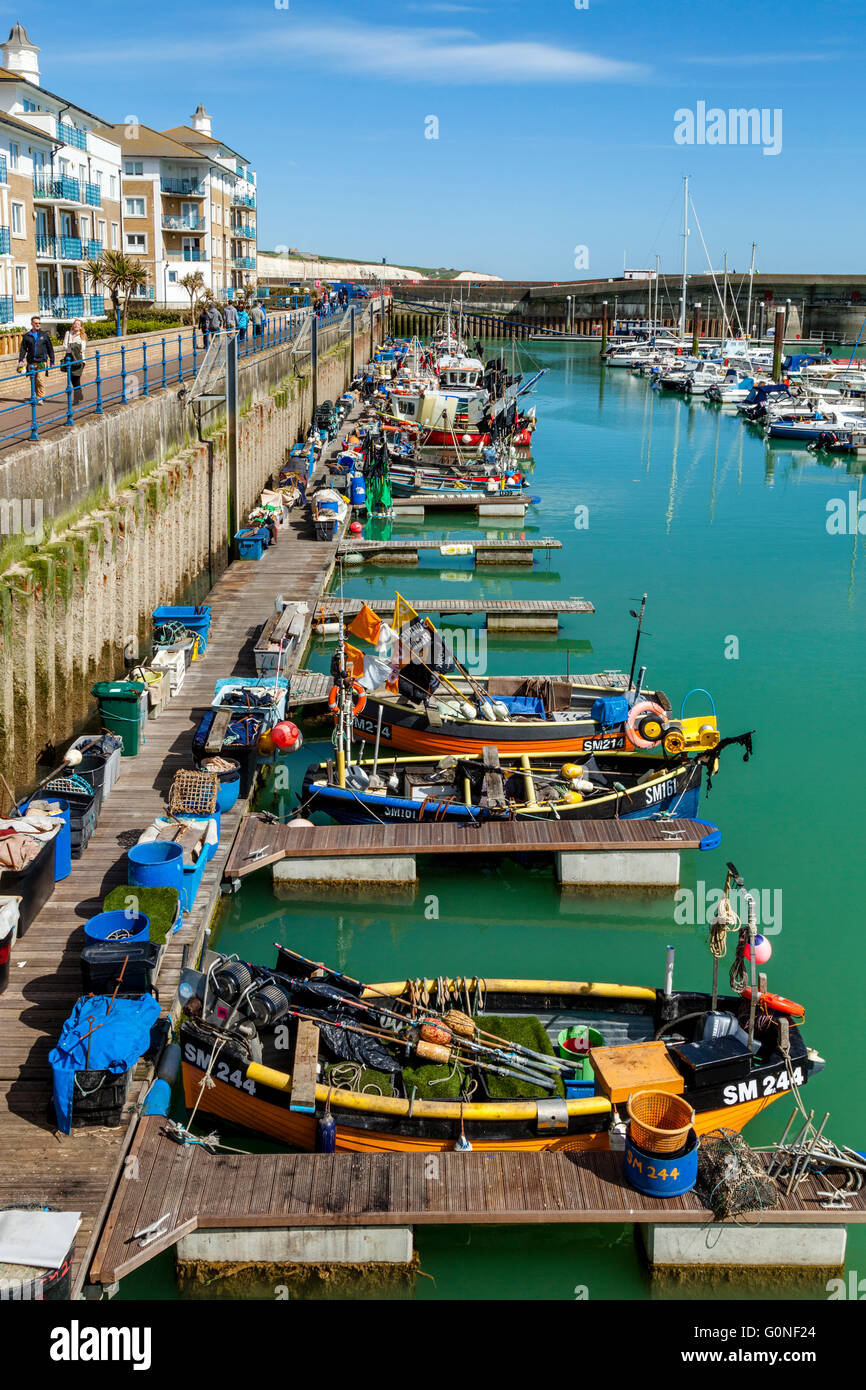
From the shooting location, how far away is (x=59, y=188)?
46875 mm

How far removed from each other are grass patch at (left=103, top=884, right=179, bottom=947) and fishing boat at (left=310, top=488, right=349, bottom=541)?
19785 mm

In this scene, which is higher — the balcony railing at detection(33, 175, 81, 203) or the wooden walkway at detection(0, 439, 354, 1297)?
the balcony railing at detection(33, 175, 81, 203)

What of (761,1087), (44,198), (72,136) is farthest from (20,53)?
(761,1087)

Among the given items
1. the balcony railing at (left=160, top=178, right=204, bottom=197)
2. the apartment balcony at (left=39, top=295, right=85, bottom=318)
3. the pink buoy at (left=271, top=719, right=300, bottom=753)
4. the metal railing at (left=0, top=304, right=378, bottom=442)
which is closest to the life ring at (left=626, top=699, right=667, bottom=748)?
the pink buoy at (left=271, top=719, right=300, bottom=753)

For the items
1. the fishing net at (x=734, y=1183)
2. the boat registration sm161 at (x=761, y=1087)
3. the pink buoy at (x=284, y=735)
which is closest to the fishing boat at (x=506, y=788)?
the pink buoy at (x=284, y=735)

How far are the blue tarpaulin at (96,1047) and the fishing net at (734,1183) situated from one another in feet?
14.6

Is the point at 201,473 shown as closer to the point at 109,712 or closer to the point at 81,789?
the point at 109,712

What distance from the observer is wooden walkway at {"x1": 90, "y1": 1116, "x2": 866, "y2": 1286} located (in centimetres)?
893

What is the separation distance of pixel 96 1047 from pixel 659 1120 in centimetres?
438

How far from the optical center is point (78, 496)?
1884 centimetres

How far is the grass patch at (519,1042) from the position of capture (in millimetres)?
10328

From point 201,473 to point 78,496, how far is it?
859 cm

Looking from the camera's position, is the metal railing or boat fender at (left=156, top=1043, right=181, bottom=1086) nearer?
boat fender at (left=156, top=1043, right=181, bottom=1086)

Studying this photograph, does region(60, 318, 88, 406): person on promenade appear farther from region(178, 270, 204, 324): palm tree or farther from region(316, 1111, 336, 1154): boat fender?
region(178, 270, 204, 324): palm tree
